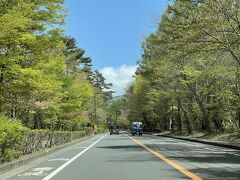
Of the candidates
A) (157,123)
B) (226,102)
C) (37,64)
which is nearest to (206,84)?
(226,102)


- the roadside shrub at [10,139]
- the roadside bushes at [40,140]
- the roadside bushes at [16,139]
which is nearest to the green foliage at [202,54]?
the roadside bushes at [40,140]

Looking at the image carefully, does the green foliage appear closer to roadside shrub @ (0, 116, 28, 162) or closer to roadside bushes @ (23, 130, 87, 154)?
roadside bushes @ (23, 130, 87, 154)

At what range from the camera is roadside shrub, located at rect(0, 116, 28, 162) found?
15.2 metres

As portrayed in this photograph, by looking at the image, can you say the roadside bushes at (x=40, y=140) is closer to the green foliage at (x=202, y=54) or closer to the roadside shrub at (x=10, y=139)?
the roadside shrub at (x=10, y=139)

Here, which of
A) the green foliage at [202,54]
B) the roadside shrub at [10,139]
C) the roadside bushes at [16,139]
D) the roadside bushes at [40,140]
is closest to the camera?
the roadside shrub at [10,139]

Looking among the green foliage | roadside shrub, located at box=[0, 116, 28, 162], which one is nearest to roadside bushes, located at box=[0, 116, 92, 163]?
roadside shrub, located at box=[0, 116, 28, 162]

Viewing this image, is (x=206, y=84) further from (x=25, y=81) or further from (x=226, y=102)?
(x=25, y=81)

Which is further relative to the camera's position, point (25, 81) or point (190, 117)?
point (190, 117)

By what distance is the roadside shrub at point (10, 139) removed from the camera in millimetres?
15232

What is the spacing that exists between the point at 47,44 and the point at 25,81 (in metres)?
3.00

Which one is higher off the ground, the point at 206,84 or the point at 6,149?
the point at 206,84

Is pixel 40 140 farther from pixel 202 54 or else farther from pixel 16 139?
pixel 202 54

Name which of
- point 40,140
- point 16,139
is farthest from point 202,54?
point 16,139

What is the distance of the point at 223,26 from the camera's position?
2750 centimetres
